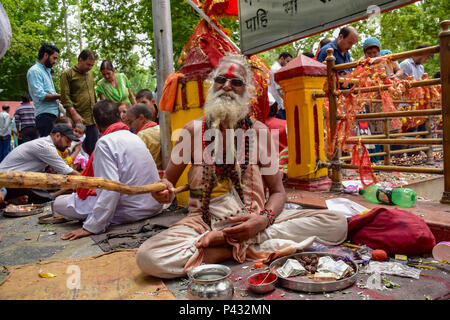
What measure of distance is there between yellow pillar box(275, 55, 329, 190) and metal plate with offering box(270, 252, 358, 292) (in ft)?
6.13

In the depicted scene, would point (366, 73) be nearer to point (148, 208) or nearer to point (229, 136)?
point (229, 136)

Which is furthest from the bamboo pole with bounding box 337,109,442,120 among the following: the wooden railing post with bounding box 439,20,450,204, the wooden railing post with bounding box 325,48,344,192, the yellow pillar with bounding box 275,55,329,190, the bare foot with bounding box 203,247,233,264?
the bare foot with bounding box 203,247,233,264

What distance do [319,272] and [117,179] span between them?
2583 mm

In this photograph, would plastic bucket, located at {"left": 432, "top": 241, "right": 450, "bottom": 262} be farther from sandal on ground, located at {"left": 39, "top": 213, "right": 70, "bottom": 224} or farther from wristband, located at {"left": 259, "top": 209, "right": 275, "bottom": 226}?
sandal on ground, located at {"left": 39, "top": 213, "right": 70, "bottom": 224}

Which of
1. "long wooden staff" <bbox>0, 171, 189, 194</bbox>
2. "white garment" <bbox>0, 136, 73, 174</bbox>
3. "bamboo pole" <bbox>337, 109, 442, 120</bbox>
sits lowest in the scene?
"long wooden staff" <bbox>0, 171, 189, 194</bbox>

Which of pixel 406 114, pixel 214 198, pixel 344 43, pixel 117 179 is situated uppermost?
pixel 344 43

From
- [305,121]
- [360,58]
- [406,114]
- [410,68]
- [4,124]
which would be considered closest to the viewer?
[406,114]

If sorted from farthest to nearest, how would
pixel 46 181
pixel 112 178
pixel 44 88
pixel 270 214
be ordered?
pixel 44 88
pixel 112 178
pixel 270 214
pixel 46 181

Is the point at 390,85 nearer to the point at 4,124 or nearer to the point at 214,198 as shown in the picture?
the point at 214,198

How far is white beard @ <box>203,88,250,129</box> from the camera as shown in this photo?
3039 millimetres

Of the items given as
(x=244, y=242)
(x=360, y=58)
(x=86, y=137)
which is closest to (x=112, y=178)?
(x=244, y=242)

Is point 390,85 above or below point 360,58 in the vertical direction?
below

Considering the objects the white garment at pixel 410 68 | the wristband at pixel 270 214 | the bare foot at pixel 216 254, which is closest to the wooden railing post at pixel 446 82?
the wristband at pixel 270 214

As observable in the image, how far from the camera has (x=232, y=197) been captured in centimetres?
297
